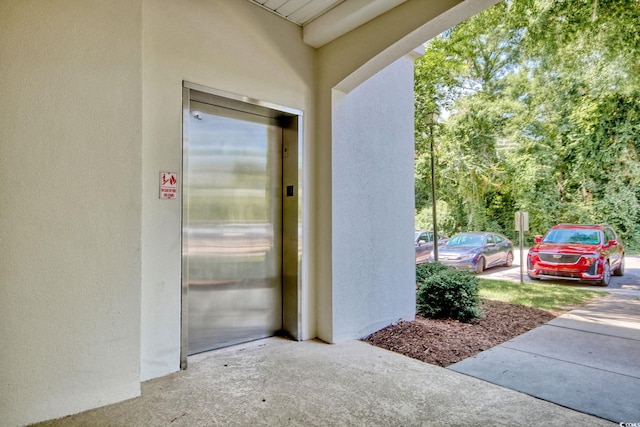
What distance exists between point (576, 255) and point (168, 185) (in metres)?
8.83

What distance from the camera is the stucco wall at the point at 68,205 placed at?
2.16m

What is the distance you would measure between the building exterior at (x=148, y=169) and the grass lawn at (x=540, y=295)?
9.89ft

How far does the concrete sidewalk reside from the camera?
2.62 meters

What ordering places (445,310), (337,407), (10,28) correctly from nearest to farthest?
1. (10,28)
2. (337,407)
3. (445,310)

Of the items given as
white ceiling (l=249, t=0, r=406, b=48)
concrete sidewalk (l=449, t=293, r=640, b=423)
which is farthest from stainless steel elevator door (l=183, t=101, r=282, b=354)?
concrete sidewalk (l=449, t=293, r=640, b=423)

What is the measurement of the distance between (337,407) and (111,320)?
1710mm

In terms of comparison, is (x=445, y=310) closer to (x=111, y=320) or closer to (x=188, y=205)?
(x=188, y=205)

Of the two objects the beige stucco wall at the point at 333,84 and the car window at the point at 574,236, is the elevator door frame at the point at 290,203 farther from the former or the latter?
the car window at the point at 574,236

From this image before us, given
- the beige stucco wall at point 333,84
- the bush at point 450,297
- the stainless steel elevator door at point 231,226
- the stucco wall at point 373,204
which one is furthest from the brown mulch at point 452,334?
the stainless steel elevator door at point 231,226

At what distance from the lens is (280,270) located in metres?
4.02

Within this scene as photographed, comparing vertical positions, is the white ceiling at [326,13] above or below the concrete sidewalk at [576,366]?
above

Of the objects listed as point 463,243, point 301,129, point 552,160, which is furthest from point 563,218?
point 301,129

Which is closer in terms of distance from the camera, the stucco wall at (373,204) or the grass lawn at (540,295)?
the stucco wall at (373,204)

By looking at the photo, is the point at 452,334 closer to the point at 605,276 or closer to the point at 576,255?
the point at 576,255
